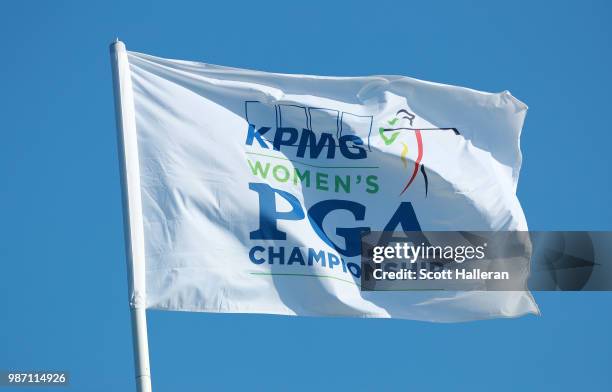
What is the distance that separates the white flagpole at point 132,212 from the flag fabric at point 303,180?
0.09 meters

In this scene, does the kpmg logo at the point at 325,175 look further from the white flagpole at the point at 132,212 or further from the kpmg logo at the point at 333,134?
the white flagpole at the point at 132,212

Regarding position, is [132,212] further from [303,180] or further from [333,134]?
[333,134]

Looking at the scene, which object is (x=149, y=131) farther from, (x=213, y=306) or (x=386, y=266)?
(x=386, y=266)

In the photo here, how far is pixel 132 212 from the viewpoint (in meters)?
14.3

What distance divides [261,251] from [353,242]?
1.44 m

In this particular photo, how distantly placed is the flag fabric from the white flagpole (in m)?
0.09

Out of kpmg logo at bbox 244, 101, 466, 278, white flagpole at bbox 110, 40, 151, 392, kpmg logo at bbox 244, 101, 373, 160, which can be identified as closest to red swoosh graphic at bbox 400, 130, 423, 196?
kpmg logo at bbox 244, 101, 466, 278

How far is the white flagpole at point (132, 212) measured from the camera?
13.5 metres

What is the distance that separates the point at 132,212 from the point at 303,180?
337 centimetres

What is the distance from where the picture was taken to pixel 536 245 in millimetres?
20094

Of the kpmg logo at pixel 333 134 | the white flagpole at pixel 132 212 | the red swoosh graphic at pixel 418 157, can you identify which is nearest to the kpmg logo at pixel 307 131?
the kpmg logo at pixel 333 134

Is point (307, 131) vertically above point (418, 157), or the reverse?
point (307, 131)

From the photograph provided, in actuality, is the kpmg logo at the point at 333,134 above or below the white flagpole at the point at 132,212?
above

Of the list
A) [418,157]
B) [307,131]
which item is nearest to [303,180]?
[307,131]
